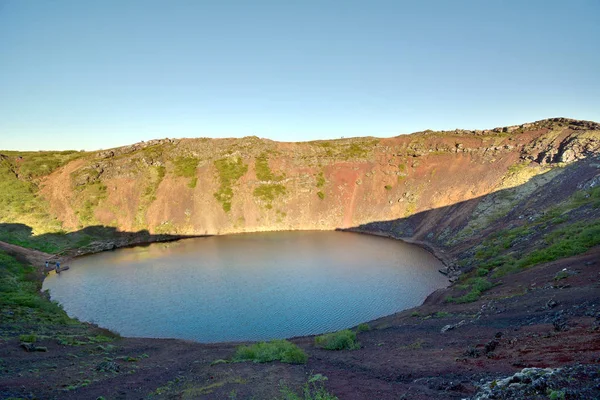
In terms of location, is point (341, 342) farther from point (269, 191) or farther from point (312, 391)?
point (269, 191)

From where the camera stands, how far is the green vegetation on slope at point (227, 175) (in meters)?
74.6

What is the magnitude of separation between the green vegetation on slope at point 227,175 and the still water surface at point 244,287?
1806 cm

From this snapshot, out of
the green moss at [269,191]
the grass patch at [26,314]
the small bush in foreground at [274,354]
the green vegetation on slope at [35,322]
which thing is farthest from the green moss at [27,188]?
the small bush in foreground at [274,354]

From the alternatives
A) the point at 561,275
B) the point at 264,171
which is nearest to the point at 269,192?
the point at 264,171

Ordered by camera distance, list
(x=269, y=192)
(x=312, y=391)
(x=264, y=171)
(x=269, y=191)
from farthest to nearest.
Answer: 1. (x=264, y=171)
2. (x=269, y=191)
3. (x=269, y=192)
4. (x=312, y=391)

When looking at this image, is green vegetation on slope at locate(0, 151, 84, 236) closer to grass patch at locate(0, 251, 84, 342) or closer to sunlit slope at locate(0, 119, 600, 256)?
sunlit slope at locate(0, 119, 600, 256)

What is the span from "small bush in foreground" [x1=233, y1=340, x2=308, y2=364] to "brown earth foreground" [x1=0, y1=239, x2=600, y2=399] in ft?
2.18

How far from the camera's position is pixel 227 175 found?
7894cm

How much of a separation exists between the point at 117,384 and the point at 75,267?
40554 mm

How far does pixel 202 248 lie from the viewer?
189ft

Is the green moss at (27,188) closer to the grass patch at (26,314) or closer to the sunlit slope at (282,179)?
the sunlit slope at (282,179)

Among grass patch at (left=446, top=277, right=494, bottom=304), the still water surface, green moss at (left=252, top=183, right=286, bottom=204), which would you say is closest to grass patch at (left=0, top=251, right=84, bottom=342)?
the still water surface

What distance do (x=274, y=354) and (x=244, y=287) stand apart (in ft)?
63.1

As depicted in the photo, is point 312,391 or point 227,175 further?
point 227,175
